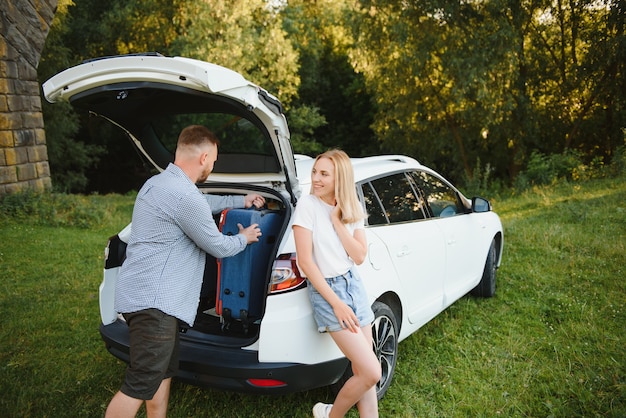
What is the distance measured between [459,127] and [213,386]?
17671mm

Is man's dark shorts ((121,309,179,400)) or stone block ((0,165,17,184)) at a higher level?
stone block ((0,165,17,184))

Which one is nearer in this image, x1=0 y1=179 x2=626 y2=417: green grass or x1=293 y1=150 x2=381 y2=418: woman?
x1=293 y1=150 x2=381 y2=418: woman

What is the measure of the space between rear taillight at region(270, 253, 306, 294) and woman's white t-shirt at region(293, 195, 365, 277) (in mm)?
151

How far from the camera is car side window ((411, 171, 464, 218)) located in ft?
14.1

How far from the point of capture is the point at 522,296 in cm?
531

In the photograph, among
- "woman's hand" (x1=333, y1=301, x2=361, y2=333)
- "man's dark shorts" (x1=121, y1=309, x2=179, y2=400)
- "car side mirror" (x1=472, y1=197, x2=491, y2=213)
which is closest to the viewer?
"man's dark shorts" (x1=121, y1=309, x2=179, y2=400)

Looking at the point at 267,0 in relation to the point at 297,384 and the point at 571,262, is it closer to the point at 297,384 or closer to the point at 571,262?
the point at 571,262

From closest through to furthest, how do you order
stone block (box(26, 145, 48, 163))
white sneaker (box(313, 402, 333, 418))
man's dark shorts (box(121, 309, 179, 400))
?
1. man's dark shorts (box(121, 309, 179, 400))
2. white sneaker (box(313, 402, 333, 418))
3. stone block (box(26, 145, 48, 163))

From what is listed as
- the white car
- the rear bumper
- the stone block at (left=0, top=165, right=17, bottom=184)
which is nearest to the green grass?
the white car

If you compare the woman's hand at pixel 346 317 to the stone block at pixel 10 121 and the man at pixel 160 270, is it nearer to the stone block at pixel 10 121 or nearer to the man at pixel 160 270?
the man at pixel 160 270

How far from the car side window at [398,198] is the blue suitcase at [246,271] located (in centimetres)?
93

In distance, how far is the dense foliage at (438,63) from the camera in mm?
15203

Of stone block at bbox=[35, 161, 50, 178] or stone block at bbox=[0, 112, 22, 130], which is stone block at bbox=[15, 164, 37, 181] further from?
stone block at bbox=[0, 112, 22, 130]

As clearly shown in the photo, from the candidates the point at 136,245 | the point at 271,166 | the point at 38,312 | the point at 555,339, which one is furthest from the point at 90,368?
the point at 555,339
